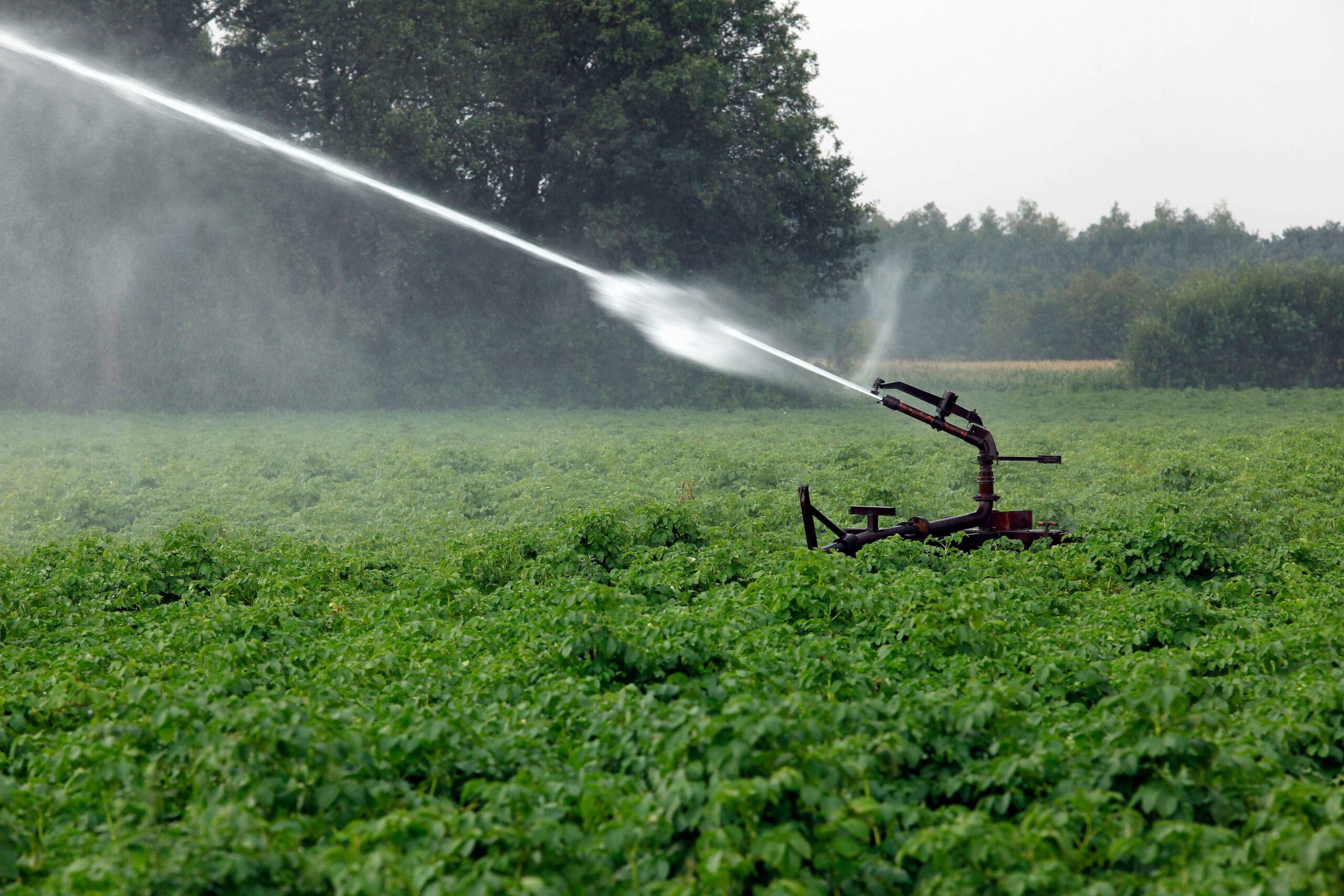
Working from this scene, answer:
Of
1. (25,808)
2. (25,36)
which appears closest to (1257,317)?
(25,36)

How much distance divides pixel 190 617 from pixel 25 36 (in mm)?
34895

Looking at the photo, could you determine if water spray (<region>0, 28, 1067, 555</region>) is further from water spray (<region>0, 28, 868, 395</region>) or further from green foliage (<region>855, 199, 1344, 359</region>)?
green foliage (<region>855, 199, 1344, 359</region>)

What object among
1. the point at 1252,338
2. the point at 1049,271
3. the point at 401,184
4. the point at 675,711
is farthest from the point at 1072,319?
the point at 675,711

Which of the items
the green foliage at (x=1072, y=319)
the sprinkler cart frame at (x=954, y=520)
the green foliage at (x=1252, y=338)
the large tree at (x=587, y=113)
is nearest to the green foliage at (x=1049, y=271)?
the green foliage at (x=1072, y=319)

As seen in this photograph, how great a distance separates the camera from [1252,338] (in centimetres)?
5581

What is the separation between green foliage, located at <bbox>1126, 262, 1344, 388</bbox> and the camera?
55219 mm

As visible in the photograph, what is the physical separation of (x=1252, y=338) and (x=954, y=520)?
52029 millimetres

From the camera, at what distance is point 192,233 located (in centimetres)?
3888

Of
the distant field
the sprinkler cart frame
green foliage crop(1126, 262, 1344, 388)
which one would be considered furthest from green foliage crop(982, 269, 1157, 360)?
the distant field

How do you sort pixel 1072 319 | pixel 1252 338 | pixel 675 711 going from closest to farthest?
pixel 675 711
pixel 1252 338
pixel 1072 319

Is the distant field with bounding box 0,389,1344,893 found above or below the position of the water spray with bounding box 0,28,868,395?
below

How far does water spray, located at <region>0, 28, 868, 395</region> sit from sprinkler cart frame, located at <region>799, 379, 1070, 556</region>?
13.4m

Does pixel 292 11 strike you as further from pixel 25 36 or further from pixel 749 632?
pixel 749 632

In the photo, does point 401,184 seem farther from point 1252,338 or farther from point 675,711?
point 1252,338
